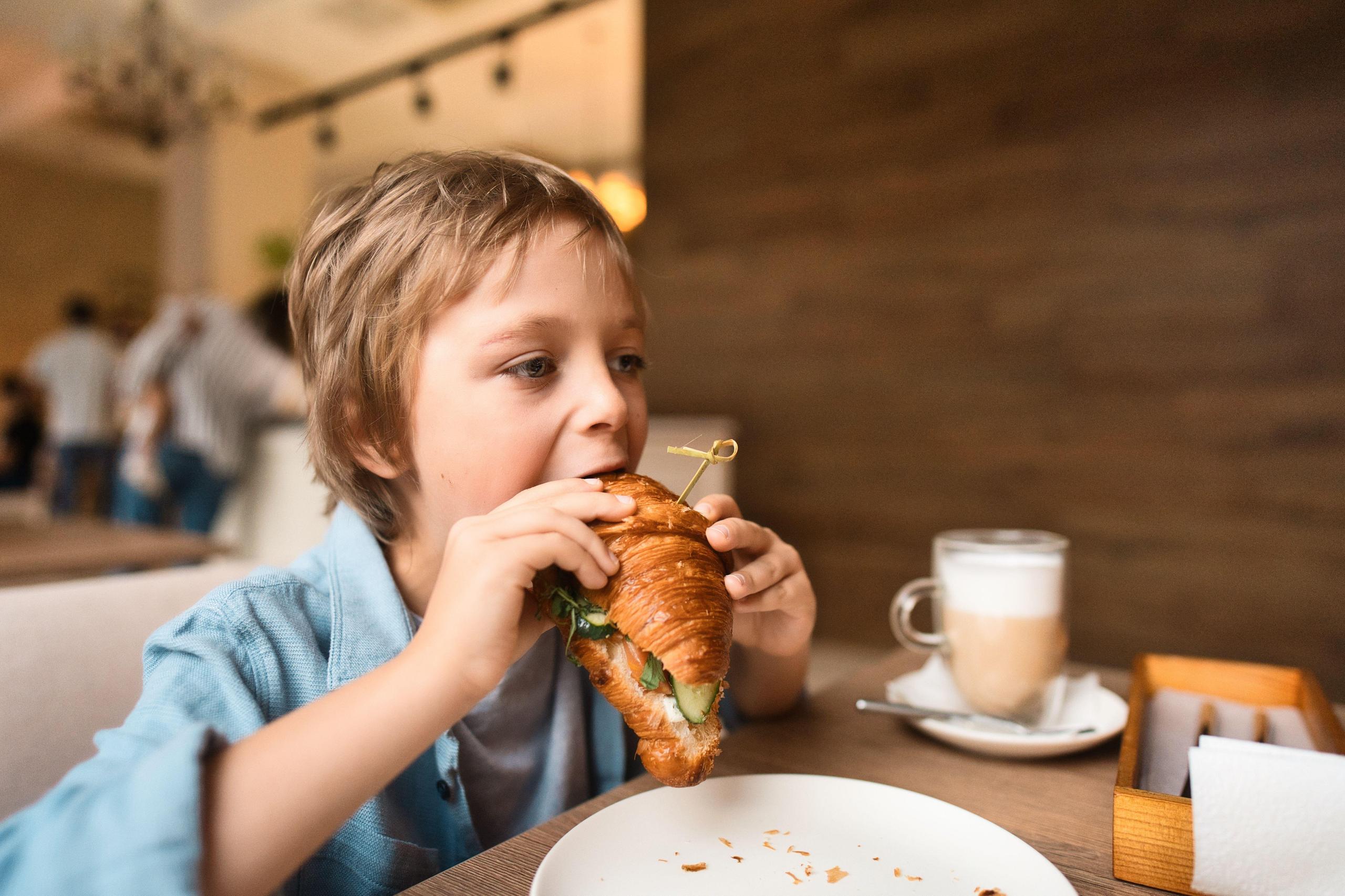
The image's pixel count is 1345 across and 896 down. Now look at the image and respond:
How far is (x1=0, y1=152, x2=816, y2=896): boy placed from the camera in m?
0.56

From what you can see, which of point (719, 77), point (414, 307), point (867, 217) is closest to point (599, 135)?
point (719, 77)

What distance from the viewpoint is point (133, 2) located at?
6211mm

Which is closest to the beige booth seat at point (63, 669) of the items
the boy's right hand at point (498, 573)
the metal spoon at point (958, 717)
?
the boy's right hand at point (498, 573)

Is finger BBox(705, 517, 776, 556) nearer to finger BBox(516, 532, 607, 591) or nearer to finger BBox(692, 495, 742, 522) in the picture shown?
finger BBox(692, 495, 742, 522)

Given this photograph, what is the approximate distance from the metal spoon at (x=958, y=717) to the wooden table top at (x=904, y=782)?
0.03 m

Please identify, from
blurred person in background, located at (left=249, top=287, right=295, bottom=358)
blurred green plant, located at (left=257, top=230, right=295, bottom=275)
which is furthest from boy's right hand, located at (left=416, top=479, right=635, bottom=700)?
blurred green plant, located at (left=257, top=230, right=295, bottom=275)

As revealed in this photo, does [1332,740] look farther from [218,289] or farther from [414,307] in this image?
[218,289]

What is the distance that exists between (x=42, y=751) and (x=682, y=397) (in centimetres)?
356

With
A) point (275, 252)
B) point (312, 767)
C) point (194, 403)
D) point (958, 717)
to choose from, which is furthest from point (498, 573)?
point (275, 252)

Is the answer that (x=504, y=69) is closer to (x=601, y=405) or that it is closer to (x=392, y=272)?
(x=392, y=272)

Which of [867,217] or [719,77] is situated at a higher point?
[719,77]

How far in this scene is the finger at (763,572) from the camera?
752 mm

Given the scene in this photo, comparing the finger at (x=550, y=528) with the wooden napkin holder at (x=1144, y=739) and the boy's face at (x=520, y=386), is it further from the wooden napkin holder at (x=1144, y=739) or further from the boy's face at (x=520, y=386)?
the wooden napkin holder at (x=1144, y=739)

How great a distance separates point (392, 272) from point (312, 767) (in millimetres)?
525
